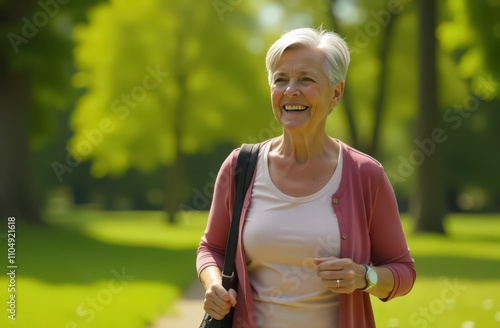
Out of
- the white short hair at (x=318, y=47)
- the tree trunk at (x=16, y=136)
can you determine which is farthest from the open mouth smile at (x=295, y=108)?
the tree trunk at (x=16, y=136)

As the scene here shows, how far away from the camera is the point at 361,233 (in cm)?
331

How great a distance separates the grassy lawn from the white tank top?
19.3ft

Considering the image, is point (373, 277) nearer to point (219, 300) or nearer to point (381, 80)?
point (219, 300)

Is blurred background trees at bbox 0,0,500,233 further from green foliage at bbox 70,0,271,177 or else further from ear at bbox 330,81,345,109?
ear at bbox 330,81,345,109

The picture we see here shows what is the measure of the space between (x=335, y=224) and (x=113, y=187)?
2231 inches

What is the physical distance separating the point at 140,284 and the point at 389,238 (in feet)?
32.0

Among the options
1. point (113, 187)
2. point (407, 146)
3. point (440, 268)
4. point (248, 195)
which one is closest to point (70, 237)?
point (440, 268)

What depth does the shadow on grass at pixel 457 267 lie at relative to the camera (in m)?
14.6

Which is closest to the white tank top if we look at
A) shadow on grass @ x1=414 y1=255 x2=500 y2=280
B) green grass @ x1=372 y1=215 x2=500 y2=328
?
green grass @ x1=372 y1=215 x2=500 y2=328

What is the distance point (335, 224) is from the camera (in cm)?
324

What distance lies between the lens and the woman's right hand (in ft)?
10.8

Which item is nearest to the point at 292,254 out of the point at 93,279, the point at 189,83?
the point at 93,279

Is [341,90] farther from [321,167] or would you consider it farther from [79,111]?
[79,111]

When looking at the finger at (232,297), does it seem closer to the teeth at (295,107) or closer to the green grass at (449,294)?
the teeth at (295,107)
